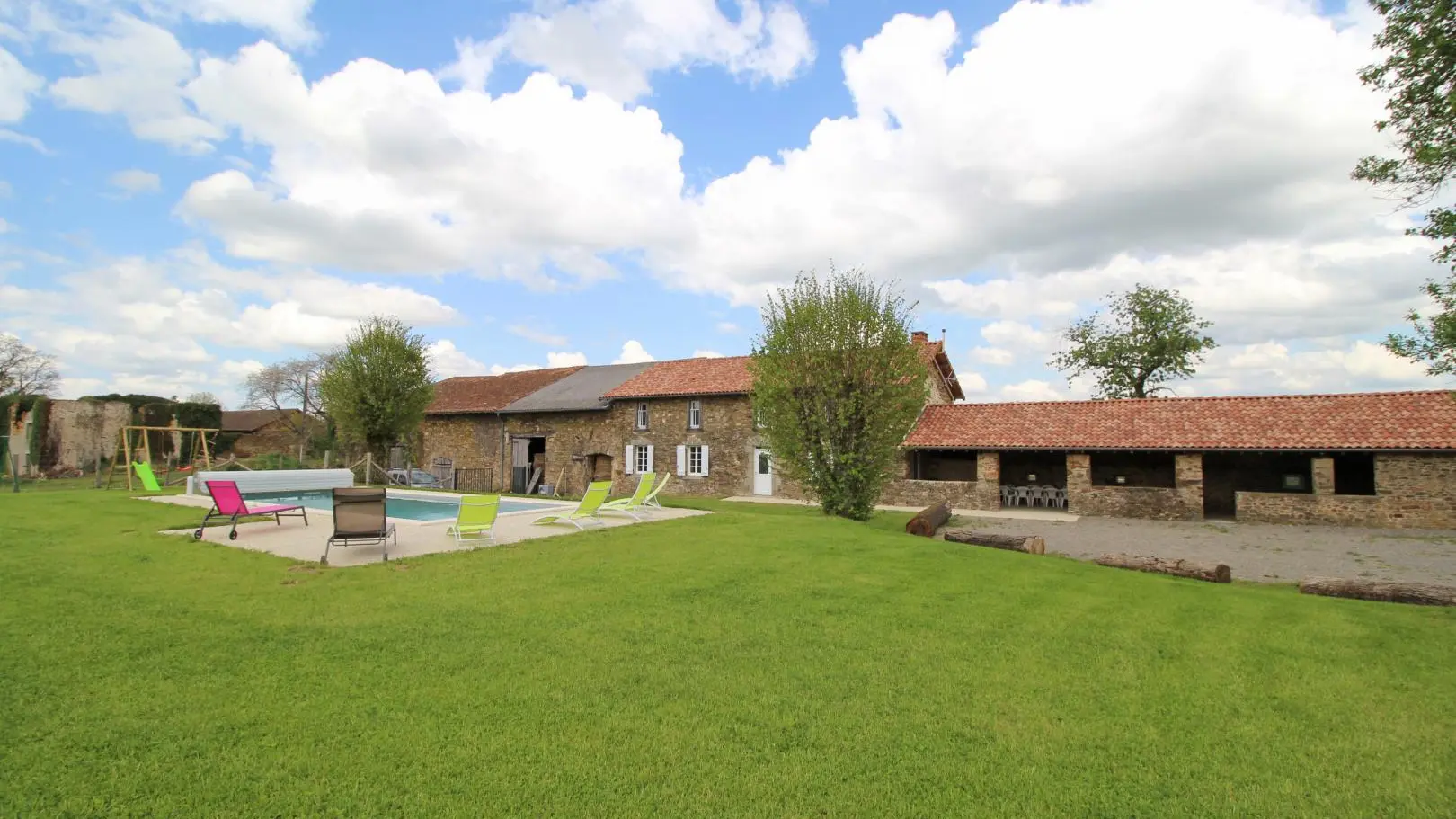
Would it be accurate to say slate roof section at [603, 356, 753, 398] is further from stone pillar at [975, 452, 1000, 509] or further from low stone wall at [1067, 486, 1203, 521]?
low stone wall at [1067, 486, 1203, 521]

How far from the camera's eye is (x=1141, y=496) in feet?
63.4

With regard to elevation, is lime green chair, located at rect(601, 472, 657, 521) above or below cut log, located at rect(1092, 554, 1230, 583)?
above

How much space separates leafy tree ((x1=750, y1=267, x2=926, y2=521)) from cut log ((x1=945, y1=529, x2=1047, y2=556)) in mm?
2940

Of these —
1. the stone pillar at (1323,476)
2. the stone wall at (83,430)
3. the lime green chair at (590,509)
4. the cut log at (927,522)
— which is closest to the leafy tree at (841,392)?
the cut log at (927,522)

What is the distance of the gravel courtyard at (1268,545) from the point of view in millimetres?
11203

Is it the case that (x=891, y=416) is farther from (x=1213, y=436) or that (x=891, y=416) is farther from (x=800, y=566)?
(x=1213, y=436)

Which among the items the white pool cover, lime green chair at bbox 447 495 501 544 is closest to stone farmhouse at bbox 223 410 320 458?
the white pool cover

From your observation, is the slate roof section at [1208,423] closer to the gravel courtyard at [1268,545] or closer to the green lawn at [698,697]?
the gravel courtyard at [1268,545]

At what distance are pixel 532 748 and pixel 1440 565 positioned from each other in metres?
15.5

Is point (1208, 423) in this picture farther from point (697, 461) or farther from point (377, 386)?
point (377, 386)

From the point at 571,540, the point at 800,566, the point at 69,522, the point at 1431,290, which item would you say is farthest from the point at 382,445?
the point at 1431,290

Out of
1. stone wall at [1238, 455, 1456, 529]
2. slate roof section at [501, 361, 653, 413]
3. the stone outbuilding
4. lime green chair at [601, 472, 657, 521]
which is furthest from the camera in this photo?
slate roof section at [501, 361, 653, 413]

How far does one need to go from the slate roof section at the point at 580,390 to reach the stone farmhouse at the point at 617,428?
0.19 feet

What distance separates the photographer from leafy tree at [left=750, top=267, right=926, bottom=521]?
1491 centimetres
